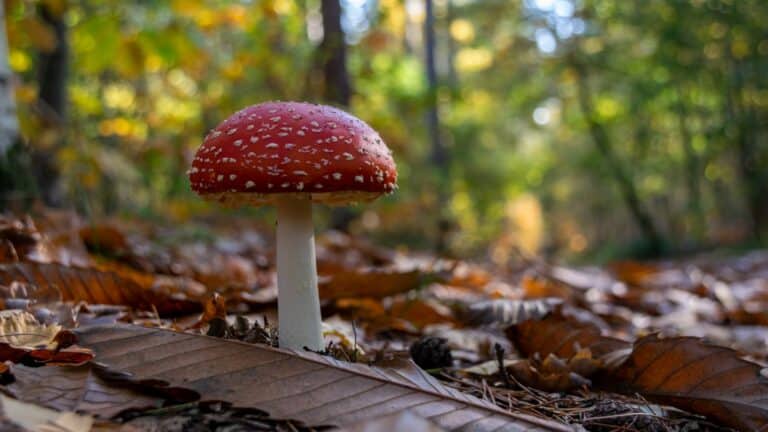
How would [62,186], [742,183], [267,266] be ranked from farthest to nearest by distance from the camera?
[742,183] → [62,186] → [267,266]

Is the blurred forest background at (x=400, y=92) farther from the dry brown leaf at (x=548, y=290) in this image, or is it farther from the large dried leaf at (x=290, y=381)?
the large dried leaf at (x=290, y=381)

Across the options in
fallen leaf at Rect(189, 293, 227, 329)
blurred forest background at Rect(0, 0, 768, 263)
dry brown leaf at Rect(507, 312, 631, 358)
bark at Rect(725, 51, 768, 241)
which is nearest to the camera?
fallen leaf at Rect(189, 293, 227, 329)

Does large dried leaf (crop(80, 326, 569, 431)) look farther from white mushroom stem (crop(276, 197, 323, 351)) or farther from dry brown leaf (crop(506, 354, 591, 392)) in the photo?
dry brown leaf (crop(506, 354, 591, 392))

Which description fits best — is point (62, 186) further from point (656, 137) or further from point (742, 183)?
point (656, 137)

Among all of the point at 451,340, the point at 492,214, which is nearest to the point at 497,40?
the point at 492,214

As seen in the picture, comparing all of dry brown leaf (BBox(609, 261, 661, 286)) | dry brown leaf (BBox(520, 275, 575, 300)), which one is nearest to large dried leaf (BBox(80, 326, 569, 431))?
dry brown leaf (BBox(520, 275, 575, 300))

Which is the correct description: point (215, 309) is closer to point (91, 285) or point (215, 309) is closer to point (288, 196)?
point (288, 196)

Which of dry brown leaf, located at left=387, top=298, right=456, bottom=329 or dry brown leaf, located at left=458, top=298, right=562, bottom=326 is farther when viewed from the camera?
dry brown leaf, located at left=387, top=298, right=456, bottom=329
